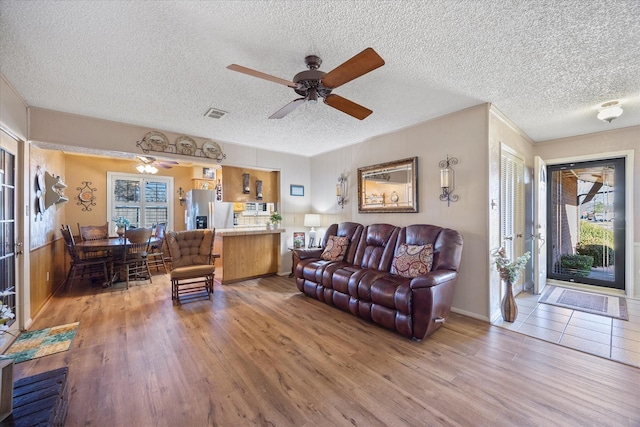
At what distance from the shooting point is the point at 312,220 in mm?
5367

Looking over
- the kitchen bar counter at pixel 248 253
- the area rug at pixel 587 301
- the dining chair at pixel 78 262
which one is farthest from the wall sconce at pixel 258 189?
the area rug at pixel 587 301

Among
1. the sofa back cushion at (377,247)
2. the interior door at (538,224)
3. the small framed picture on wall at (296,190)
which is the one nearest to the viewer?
the sofa back cushion at (377,247)

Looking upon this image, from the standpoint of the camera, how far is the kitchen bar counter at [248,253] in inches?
191

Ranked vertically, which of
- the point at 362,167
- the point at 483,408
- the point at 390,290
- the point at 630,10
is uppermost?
the point at 630,10

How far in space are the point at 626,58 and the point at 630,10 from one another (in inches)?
30.5

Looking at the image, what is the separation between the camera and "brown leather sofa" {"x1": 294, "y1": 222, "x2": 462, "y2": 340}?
262cm

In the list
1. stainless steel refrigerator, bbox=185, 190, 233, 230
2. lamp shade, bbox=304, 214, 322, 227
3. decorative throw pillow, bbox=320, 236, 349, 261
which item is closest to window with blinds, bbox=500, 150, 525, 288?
decorative throw pillow, bbox=320, 236, 349, 261

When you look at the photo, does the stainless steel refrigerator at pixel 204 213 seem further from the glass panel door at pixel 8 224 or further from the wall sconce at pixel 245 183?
the glass panel door at pixel 8 224

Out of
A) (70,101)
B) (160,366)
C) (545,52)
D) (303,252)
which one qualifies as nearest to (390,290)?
(303,252)

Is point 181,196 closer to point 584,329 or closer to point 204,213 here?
point 204,213

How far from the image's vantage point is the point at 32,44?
6.45 ft

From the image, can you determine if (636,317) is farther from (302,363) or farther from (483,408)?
(302,363)

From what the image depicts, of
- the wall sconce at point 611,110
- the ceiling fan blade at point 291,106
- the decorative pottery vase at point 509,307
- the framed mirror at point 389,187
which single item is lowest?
the decorative pottery vase at point 509,307

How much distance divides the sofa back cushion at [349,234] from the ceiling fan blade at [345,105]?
2.18m
